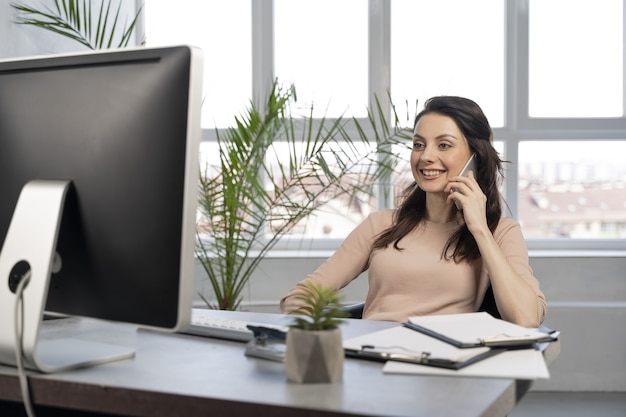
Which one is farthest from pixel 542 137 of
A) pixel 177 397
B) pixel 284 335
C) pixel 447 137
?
pixel 177 397

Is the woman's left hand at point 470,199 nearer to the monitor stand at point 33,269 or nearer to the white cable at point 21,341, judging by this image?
the monitor stand at point 33,269

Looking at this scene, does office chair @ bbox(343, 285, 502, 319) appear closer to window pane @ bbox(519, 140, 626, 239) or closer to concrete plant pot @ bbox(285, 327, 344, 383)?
concrete plant pot @ bbox(285, 327, 344, 383)

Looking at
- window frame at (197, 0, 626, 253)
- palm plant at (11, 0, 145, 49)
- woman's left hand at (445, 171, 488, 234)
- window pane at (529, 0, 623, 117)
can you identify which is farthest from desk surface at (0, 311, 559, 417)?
window pane at (529, 0, 623, 117)

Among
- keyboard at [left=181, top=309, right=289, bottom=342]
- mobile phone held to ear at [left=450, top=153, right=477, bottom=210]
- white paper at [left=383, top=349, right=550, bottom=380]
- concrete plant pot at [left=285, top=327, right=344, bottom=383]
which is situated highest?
mobile phone held to ear at [left=450, top=153, right=477, bottom=210]

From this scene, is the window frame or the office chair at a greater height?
the window frame

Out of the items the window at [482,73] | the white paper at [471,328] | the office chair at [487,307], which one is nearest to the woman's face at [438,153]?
the office chair at [487,307]

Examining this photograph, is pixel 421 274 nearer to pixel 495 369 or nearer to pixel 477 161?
pixel 477 161

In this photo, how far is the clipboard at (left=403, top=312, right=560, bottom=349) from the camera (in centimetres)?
147

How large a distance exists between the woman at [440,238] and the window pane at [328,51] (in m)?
2.02

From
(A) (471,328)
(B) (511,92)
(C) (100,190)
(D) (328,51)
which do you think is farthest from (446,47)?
(C) (100,190)

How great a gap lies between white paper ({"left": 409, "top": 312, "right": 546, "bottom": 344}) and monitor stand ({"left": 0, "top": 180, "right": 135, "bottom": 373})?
23.9 inches

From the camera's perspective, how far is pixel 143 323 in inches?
49.4

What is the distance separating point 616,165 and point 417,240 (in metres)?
2.56

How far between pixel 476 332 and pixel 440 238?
983 millimetres
